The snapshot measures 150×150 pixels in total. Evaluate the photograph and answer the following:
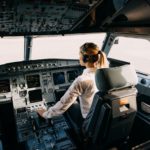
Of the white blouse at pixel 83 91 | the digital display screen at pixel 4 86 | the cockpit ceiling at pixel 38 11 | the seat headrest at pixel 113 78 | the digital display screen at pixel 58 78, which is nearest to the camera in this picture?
the cockpit ceiling at pixel 38 11

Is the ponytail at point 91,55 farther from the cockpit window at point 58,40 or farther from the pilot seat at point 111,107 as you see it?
the cockpit window at point 58,40

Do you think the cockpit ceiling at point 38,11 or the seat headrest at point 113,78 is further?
the seat headrest at point 113,78

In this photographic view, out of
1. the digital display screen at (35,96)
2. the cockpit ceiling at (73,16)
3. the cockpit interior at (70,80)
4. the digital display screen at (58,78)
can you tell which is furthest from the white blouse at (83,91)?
the digital display screen at (58,78)

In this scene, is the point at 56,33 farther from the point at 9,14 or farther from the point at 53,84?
the point at 9,14

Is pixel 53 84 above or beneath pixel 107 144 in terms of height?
above

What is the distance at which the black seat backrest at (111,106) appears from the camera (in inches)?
71.1

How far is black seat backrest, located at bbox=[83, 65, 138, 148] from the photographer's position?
5.92ft

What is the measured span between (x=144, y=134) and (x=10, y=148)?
169 centimetres

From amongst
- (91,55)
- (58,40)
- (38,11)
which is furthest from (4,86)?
(38,11)

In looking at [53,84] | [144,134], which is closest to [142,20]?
[144,134]

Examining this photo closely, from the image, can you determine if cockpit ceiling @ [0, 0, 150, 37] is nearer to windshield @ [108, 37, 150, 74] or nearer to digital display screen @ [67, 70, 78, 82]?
windshield @ [108, 37, 150, 74]

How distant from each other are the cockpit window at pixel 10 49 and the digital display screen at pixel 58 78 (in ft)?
1.83

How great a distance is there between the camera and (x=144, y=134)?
2.58 metres

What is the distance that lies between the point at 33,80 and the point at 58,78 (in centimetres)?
36
